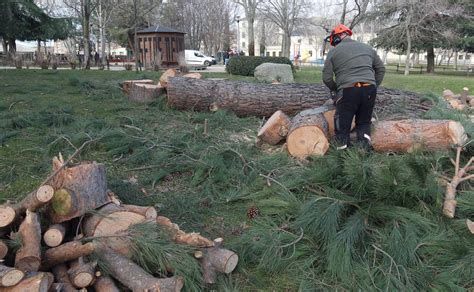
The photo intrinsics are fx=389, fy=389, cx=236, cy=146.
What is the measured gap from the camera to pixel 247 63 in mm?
17547

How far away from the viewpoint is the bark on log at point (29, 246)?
6.94 ft

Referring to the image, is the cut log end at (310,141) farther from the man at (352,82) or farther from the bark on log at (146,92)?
the bark on log at (146,92)

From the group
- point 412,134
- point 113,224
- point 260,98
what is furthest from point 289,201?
point 260,98

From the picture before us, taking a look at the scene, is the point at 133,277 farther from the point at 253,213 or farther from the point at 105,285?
the point at 253,213

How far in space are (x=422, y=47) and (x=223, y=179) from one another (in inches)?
1152

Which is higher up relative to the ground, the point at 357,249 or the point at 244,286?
the point at 357,249

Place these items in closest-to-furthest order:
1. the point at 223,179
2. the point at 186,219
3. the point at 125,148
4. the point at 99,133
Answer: the point at 186,219
the point at 223,179
the point at 125,148
the point at 99,133

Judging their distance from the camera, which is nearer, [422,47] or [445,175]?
[445,175]

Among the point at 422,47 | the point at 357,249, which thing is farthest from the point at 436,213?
the point at 422,47

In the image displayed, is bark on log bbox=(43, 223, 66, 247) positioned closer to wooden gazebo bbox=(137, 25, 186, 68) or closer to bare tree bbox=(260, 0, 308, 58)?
wooden gazebo bbox=(137, 25, 186, 68)

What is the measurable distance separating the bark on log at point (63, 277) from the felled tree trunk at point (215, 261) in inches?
28.4

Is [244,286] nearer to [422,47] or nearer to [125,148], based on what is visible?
[125,148]

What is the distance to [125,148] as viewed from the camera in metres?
4.90

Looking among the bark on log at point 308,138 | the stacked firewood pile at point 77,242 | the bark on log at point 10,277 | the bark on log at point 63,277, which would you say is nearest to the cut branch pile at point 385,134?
the bark on log at point 308,138
